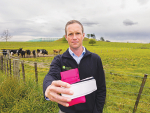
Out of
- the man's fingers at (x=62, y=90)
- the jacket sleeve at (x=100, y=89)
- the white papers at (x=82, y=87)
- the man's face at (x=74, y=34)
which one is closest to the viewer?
→ the man's fingers at (x=62, y=90)

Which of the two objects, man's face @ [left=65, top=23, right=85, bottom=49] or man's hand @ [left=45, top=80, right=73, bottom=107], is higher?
man's face @ [left=65, top=23, right=85, bottom=49]

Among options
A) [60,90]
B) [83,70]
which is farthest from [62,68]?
[60,90]

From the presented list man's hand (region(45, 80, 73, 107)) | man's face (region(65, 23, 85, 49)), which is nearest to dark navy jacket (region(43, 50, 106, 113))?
man's face (region(65, 23, 85, 49))

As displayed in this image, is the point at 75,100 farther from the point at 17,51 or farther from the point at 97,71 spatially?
the point at 17,51

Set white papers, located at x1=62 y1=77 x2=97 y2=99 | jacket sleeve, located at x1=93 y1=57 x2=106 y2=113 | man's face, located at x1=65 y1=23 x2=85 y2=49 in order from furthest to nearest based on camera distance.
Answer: jacket sleeve, located at x1=93 y1=57 x2=106 y2=113, man's face, located at x1=65 y1=23 x2=85 y2=49, white papers, located at x1=62 y1=77 x2=97 y2=99

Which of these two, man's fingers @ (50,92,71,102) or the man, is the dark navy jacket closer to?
the man

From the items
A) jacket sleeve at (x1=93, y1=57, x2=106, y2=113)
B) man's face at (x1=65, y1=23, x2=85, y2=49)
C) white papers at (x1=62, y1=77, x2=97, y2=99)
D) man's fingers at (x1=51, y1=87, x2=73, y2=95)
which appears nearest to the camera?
man's fingers at (x1=51, y1=87, x2=73, y2=95)

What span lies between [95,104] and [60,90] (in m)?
1.17

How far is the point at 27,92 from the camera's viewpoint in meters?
2.97

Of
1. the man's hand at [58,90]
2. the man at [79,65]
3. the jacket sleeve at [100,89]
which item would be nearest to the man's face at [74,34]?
the man at [79,65]

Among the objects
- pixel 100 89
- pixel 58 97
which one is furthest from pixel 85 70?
pixel 58 97

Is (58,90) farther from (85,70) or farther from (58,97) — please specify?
(85,70)

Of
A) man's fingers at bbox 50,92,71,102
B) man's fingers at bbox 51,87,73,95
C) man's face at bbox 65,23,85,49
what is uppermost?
man's face at bbox 65,23,85,49

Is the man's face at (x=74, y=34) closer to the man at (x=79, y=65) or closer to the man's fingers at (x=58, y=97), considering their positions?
the man at (x=79, y=65)
